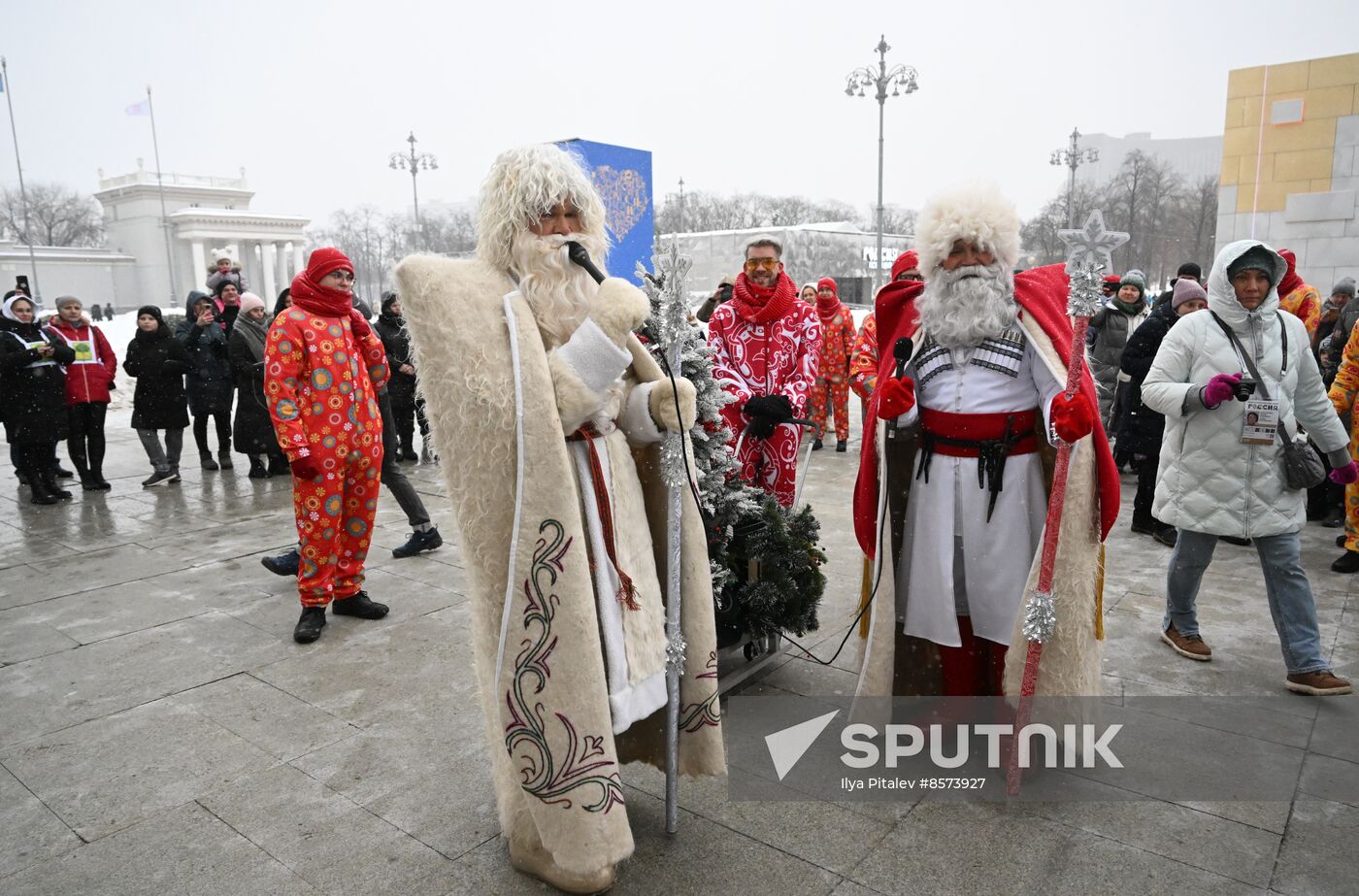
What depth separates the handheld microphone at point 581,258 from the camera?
7.54ft

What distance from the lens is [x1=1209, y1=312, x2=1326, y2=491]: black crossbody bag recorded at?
362cm

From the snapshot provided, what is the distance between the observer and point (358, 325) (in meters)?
4.75

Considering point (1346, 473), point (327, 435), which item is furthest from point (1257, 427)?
point (327, 435)

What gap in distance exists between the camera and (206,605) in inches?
198

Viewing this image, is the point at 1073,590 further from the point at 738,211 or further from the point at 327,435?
the point at 738,211

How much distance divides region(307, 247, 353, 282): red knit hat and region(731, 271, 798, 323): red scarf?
81.5 inches

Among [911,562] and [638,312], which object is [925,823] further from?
[638,312]

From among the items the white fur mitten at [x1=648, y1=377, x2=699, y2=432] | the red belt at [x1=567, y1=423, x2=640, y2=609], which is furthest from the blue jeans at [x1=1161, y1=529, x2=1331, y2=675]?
the red belt at [x1=567, y1=423, x2=640, y2=609]

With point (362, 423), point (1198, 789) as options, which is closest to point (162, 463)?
point (362, 423)

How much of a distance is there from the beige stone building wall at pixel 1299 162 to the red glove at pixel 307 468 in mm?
16224

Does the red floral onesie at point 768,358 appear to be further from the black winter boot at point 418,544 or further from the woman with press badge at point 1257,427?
the black winter boot at point 418,544

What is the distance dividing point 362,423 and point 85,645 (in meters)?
1.79

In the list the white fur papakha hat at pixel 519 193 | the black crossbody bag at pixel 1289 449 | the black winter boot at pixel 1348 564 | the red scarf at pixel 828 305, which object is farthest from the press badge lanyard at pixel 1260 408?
the red scarf at pixel 828 305

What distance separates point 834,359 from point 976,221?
7.15m
